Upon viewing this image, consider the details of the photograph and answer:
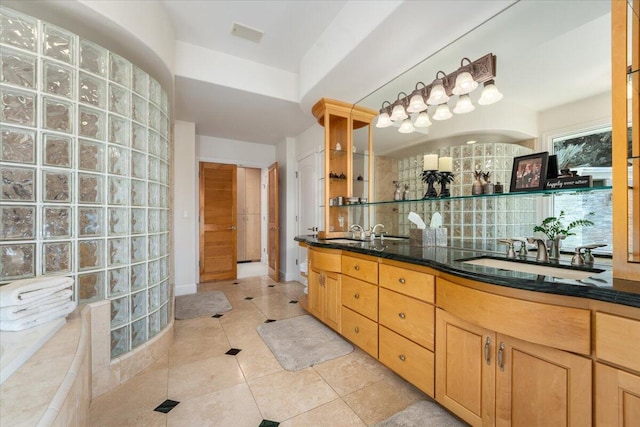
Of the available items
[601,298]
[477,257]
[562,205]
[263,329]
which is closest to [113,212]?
[263,329]

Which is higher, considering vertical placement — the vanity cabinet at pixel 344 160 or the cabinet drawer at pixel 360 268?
the vanity cabinet at pixel 344 160

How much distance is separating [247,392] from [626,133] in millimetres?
2338

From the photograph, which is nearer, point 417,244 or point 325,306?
point 417,244

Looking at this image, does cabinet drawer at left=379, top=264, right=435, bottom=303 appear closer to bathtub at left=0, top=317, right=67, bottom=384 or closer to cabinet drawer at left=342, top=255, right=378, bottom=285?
cabinet drawer at left=342, top=255, right=378, bottom=285

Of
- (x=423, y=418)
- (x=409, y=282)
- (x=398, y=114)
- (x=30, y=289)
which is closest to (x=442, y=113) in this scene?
(x=398, y=114)

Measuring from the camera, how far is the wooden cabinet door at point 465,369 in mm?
1199

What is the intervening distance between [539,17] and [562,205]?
3.76 feet

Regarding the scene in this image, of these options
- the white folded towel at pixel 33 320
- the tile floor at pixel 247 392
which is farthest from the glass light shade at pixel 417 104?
the white folded towel at pixel 33 320

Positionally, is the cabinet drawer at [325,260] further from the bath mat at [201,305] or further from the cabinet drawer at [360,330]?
the bath mat at [201,305]

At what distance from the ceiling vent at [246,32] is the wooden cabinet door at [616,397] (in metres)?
3.18

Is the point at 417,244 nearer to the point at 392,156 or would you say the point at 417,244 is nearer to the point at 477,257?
the point at 477,257

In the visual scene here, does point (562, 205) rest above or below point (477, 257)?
above

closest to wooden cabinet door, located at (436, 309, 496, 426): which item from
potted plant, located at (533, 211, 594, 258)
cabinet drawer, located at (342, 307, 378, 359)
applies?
cabinet drawer, located at (342, 307, 378, 359)

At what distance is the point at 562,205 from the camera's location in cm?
150
